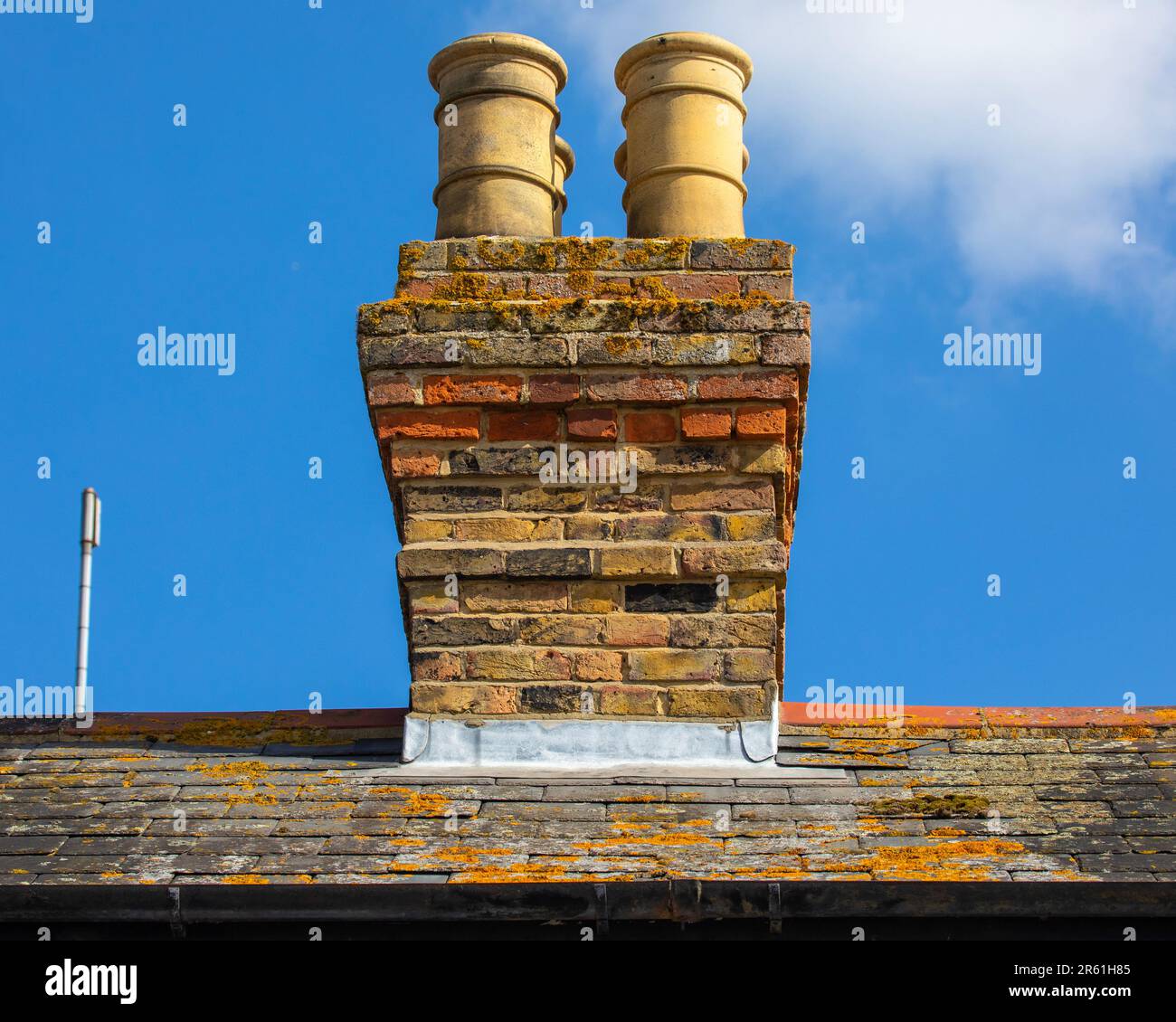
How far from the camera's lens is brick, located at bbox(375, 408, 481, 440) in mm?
5562

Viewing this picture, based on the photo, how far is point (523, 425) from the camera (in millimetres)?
5574

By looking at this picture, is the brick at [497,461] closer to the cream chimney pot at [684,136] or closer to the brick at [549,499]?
the brick at [549,499]

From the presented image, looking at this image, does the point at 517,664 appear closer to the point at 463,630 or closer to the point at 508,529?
the point at 463,630

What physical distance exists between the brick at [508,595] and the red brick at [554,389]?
22.9 inches

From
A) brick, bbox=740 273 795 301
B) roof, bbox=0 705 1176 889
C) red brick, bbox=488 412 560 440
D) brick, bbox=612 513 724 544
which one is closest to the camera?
roof, bbox=0 705 1176 889

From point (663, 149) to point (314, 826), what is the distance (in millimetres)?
2747

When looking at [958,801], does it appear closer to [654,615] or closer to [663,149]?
[654,615]

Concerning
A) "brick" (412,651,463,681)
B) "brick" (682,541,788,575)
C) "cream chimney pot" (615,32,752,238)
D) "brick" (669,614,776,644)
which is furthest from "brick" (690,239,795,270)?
"brick" (412,651,463,681)

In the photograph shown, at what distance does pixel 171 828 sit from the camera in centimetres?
485

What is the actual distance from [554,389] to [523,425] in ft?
0.50

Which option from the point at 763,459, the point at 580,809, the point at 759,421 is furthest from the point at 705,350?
the point at 580,809

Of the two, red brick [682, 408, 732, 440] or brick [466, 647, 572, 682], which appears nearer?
brick [466, 647, 572, 682]

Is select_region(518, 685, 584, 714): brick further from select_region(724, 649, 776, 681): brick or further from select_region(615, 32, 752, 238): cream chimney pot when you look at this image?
select_region(615, 32, 752, 238): cream chimney pot
